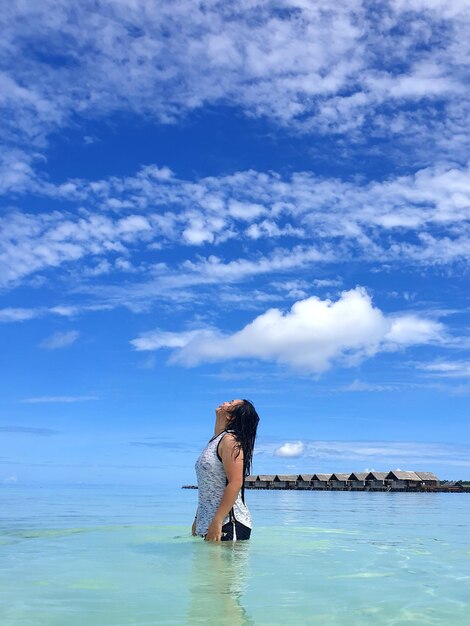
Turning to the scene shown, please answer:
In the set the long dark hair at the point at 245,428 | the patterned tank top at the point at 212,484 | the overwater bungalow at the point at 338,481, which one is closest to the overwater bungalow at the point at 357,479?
the overwater bungalow at the point at 338,481

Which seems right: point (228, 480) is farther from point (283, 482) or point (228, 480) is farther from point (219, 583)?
point (283, 482)

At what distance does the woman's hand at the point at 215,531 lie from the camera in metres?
7.26

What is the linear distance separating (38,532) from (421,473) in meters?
72.5

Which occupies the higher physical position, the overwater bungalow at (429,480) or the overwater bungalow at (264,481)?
the overwater bungalow at (429,480)

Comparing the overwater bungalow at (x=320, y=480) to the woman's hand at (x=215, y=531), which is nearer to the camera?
the woman's hand at (x=215, y=531)

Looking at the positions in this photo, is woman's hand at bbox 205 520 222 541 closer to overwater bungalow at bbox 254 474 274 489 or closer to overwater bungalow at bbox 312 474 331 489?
overwater bungalow at bbox 312 474 331 489

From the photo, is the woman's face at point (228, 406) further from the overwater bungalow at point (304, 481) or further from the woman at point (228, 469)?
the overwater bungalow at point (304, 481)

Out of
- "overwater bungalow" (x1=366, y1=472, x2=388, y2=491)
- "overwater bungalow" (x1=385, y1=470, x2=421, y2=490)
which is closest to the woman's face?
"overwater bungalow" (x1=385, y1=470, x2=421, y2=490)

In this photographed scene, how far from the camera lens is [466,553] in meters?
7.95

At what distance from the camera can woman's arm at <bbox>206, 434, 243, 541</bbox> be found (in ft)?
22.9

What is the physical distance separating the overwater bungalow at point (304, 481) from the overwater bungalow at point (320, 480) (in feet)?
2.41

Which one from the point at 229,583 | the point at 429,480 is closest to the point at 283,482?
the point at 429,480

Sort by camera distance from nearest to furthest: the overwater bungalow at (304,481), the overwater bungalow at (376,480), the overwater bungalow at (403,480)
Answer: the overwater bungalow at (403,480), the overwater bungalow at (376,480), the overwater bungalow at (304,481)

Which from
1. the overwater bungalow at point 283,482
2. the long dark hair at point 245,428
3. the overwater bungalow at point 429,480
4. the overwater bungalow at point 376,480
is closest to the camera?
the long dark hair at point 245,428
